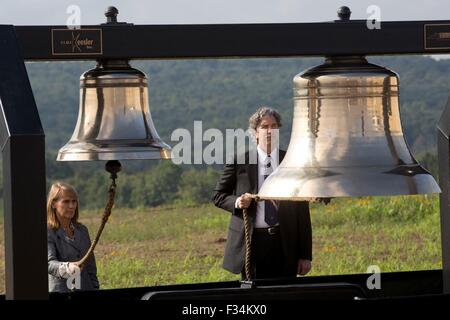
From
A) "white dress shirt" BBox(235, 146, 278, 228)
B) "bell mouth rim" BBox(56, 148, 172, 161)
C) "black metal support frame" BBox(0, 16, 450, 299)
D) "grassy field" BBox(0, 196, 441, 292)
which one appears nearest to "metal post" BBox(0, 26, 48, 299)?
"black metal support frame" BBox(0, 16, 450, 299)

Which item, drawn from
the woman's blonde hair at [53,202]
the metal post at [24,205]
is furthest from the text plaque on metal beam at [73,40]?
the woman's blonde hair at [53,202]

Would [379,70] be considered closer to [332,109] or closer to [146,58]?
[332,109]

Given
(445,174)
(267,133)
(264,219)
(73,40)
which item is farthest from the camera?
(264,219)

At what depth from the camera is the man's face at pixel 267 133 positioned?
292 inches

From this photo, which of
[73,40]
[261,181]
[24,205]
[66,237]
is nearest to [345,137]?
[73,40]

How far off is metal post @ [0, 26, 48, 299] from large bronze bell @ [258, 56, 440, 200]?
2.09 ft

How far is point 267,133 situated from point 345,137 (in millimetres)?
3654

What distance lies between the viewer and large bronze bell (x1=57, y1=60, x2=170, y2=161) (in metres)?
4.36

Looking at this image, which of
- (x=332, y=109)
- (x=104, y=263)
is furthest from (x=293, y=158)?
(x=104, y=263)

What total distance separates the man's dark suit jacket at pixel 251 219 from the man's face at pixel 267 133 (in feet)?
0.47

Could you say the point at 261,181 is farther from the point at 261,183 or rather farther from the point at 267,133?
the point at 267,133

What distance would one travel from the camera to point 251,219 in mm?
7562

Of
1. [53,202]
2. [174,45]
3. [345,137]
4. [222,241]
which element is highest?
[174,45]

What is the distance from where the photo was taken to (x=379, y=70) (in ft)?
12.6
